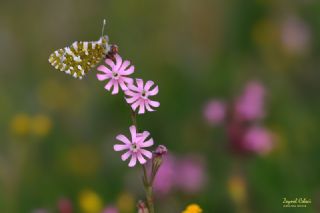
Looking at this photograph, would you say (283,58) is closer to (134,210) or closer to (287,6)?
(287,6)

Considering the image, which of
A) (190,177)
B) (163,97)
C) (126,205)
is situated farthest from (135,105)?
(163,97)

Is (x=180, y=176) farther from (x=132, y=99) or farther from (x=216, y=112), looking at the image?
(x=132, y=99)

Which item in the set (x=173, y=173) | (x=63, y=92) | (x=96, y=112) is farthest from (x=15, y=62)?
(x=173, y=173)

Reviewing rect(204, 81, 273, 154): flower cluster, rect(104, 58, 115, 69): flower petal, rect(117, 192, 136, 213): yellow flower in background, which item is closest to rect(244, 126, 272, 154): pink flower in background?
rect(204, 81, 273, 154): flower cluster

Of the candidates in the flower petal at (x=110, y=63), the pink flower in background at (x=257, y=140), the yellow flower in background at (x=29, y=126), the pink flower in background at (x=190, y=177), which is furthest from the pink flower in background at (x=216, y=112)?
the flower petal at (x=110, y=63)

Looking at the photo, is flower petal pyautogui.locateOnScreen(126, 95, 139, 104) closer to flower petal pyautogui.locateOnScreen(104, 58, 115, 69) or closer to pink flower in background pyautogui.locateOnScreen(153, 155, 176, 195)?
flower petal pyautogui.locateOnScreen(104, 58, 115, 69)

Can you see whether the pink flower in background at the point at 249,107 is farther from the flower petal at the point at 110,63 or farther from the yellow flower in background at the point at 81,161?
the flower petal at the point at 110,63
